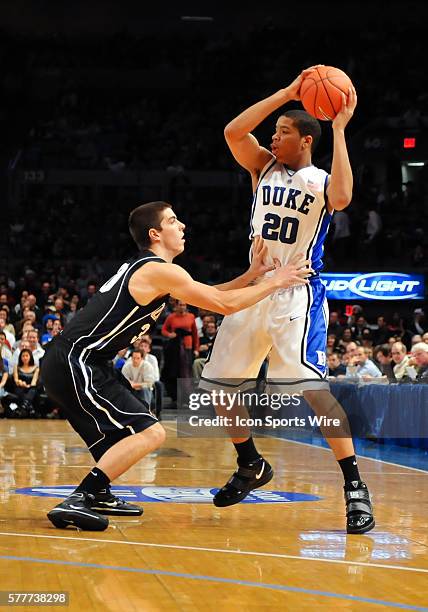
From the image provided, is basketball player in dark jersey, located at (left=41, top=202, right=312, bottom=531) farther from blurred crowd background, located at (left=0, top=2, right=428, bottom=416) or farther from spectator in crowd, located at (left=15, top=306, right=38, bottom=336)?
blurred crowd background, located at (left=0, top=2, right=428, bottom=416)

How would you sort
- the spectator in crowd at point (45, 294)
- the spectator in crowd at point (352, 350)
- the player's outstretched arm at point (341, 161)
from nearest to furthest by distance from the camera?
1. the player's outstretched arm at point (341, 161)
2. the spectator in crowd at point (352, 350)
3. the spectator in crowd at point (45, 294)

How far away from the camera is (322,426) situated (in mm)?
5617

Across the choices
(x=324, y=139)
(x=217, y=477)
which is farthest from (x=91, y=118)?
(x=217, y=477)

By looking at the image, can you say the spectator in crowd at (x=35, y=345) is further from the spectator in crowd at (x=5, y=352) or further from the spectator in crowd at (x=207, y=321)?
the spectator in crowd at (x=207, y=321)

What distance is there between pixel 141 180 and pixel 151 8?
6104 millimetres

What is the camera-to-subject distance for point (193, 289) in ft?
17.4

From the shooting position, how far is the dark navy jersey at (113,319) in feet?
17.8

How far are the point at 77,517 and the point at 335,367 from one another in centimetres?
885

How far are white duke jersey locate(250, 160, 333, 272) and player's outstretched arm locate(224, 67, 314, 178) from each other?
0.25m

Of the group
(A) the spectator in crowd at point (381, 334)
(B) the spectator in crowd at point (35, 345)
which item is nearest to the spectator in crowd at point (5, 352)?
(B) the spectator in crowd at point (35, 345)

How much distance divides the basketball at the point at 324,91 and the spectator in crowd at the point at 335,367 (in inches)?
312

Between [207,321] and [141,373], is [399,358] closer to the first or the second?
[141,373]

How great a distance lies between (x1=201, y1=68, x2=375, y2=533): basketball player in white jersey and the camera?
560cm

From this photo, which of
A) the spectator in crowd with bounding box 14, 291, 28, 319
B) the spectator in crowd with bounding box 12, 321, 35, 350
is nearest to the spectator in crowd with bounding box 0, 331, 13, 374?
the spectator in crowd with bounding box 12, 321, 35, 350
